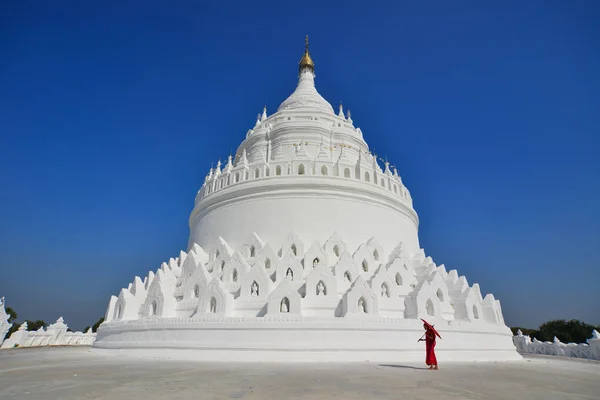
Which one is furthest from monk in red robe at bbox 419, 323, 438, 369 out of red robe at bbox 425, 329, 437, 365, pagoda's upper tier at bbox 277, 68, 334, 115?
pagoda's upper tier at bbox 277, 68, 334, 115

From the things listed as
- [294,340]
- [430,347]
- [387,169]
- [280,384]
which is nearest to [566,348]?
[387,169]

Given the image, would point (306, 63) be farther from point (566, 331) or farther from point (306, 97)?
point (566, 331)

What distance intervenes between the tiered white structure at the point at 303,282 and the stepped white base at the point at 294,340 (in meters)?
0.04

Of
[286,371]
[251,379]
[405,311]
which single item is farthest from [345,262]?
[251,379]

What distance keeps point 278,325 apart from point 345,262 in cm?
460

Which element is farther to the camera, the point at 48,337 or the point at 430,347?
the point at 48,337

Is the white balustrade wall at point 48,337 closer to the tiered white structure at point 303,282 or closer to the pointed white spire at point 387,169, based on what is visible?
the tiered white structure at point 303,282

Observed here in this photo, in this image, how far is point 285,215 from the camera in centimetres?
2003

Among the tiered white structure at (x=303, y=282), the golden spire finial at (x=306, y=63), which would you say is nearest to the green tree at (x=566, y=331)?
the tiered white structure at (x=303, y=282)

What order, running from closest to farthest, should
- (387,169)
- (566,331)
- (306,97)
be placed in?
(387,169), (306,97), (566,331)

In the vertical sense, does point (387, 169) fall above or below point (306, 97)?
below

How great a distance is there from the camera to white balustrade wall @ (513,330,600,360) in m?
21.4

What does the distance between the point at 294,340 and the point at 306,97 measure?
21.3m

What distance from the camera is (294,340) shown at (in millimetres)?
Answer: 13906
